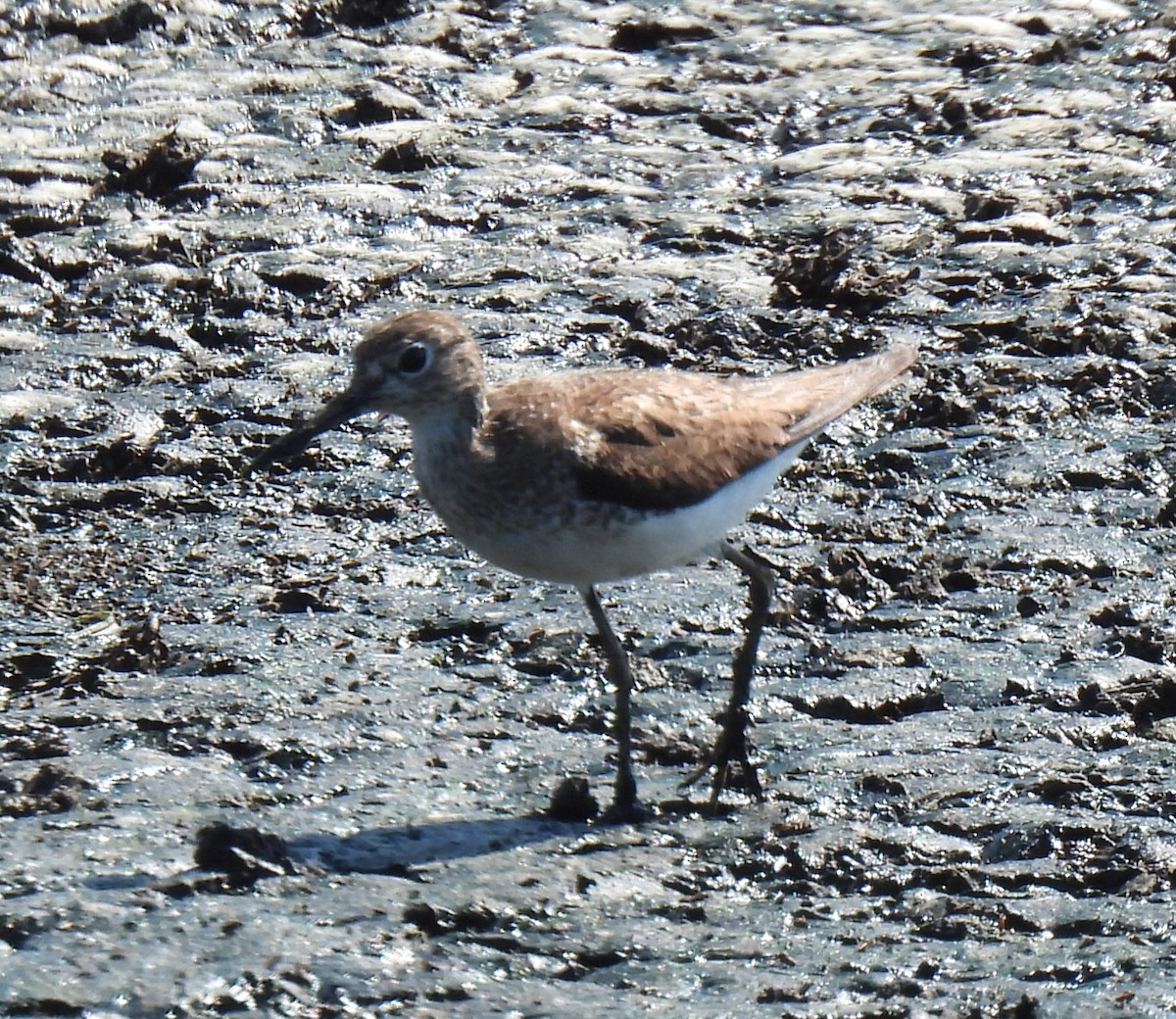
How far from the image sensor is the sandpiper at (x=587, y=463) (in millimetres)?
5688

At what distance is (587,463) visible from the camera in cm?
575

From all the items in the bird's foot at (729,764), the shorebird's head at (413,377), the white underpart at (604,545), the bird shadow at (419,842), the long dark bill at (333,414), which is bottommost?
the bird shadow at (419,842)

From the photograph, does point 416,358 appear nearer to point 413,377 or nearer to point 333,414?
point 413,377

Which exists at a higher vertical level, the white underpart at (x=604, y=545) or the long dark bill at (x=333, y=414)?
the long dark bill at (x=333, y=414)

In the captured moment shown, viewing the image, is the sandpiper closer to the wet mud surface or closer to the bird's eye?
the bird's eye

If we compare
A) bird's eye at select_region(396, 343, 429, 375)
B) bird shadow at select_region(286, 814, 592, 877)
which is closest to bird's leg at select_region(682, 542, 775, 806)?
bird shadow at select_region(286, 814, 592, 877)

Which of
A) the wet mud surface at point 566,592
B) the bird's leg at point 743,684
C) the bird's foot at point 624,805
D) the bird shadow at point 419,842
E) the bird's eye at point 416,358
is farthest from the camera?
the bird's eye at point 416,358

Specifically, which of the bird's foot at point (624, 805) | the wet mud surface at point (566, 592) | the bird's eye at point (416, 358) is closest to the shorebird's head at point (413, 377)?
the bird's eye at point (416, 358)

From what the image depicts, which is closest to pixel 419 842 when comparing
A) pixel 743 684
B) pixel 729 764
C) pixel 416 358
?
pixel 729 764

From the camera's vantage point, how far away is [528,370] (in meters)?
8.48

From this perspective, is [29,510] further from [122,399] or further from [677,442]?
[677,442]

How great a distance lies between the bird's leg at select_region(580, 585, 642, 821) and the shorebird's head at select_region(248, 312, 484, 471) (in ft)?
2.43

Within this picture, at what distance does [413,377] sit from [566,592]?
134cm

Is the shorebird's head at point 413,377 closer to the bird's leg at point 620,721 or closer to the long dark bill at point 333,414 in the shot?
the long dark bill at point 333,414
